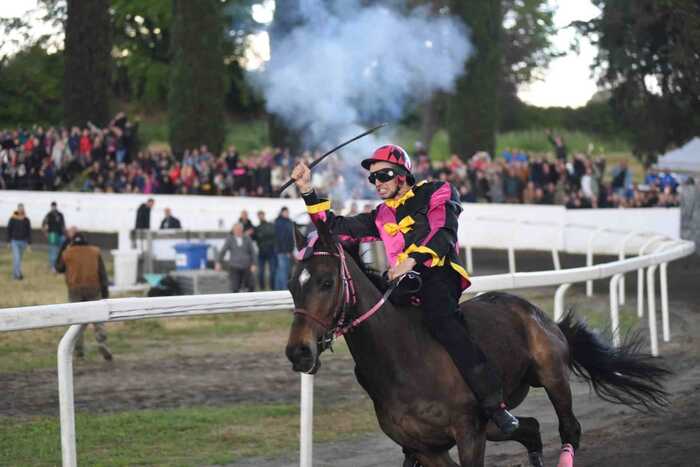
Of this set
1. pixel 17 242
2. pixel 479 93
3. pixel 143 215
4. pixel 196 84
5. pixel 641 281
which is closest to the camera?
pixel 641 281

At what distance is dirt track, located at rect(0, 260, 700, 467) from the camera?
25.6 ft

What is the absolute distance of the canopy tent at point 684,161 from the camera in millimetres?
25219

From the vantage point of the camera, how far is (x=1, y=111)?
20.6 m

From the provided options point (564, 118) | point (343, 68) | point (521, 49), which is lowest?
point (343, 68)

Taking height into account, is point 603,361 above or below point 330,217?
below

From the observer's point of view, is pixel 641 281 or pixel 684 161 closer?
pixel 641 281

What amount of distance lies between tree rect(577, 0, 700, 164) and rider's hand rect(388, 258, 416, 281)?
22662 mm

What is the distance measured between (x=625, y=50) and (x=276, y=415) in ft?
73.7

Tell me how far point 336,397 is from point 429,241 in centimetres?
518

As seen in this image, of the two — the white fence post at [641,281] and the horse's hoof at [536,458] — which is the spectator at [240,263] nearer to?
the white fence post at [641,281]

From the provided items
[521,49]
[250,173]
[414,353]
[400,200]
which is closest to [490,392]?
[414,353]

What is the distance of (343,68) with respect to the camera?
2150cm

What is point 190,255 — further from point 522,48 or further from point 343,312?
point 522,48

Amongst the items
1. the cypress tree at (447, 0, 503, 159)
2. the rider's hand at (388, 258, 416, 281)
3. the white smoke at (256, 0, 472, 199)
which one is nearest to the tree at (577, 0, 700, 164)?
the cypress tree at (447, 0, 503, 159)
